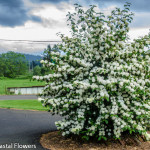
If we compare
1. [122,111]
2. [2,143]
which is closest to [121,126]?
[122,111]

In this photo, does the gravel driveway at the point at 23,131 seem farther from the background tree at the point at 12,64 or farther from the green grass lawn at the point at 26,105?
the background tree at the point at 12,64

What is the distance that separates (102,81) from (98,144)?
215 cm

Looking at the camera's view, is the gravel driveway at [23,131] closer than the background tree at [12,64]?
Yes

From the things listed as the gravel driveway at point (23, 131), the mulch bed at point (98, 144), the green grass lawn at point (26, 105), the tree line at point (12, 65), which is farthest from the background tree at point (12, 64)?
the mulch bed at point (98, 144)

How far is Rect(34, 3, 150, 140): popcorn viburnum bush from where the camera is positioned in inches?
226

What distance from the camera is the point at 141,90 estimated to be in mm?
5863

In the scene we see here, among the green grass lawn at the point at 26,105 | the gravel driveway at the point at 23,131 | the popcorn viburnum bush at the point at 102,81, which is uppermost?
the popcorn viburnum bush at the point at 102,81

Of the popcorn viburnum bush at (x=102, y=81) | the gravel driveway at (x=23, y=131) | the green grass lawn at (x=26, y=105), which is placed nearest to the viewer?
the popcorn viburnum bush at (x=102, y=81)

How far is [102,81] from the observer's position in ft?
18.4

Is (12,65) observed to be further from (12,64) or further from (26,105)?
(26,105)

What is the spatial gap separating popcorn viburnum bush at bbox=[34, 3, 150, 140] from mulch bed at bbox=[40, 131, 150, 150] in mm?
360

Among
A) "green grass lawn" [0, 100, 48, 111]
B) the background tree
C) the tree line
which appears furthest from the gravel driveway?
the background tree

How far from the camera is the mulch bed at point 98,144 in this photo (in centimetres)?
636

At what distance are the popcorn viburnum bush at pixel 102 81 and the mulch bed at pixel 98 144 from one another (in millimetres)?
360
